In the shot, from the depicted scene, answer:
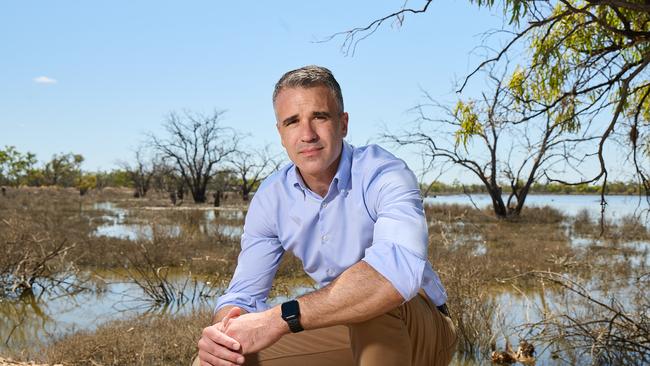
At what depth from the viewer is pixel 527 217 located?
2378 cm

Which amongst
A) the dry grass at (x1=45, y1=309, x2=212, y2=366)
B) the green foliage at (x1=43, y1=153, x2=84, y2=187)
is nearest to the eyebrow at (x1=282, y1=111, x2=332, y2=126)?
the dry grass at (x1=45, y1=309, x2=212, y2=366)

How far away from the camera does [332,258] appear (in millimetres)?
2354

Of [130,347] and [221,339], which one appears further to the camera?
[130,347]

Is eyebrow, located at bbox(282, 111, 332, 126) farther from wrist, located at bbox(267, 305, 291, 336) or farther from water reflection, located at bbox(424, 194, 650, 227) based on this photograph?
water reflection, located at bbox(424, 194, 650, 227)

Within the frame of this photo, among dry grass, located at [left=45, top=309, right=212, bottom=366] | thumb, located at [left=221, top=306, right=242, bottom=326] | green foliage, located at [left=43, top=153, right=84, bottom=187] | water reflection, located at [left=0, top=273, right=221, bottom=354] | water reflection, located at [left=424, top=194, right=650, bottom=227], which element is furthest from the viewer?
green foliage, located at [left=43, top=153, right=84, bottom=187]

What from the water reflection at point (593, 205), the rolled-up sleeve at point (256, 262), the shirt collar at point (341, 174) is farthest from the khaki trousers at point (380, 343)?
the water reflection at point (593, 205)

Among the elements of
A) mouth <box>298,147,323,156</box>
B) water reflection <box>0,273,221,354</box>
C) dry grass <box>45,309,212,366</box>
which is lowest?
water reflection <box>0,273,221,354</box>

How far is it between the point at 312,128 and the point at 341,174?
0.20 meters

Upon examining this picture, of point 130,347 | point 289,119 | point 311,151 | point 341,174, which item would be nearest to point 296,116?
point 289,119

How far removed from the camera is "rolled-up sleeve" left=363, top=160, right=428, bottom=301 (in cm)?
195

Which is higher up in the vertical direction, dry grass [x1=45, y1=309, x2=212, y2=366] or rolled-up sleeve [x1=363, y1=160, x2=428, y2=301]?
rolled-up sleeve [x1=363, y1=160, x2=428, y2=301]

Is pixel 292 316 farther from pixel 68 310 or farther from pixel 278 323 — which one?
pixel 68 310

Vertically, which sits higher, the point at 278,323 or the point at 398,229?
the point at 398,229

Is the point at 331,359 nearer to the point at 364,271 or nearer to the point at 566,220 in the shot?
the point at 364,271
